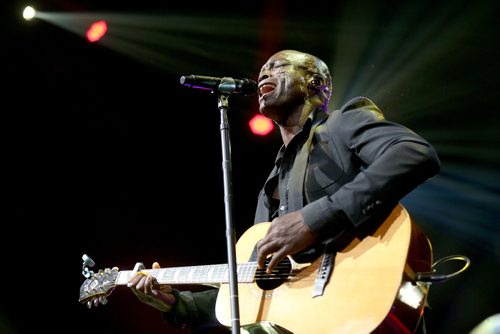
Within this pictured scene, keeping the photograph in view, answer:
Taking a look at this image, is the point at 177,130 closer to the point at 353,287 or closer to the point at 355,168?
the point at 355,168

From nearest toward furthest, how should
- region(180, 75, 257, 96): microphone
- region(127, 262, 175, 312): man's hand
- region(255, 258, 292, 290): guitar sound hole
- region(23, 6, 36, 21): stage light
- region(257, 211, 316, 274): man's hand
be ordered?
region(257, 211, 316, 274): man's hand, region(255, 258, 292, 290): guitar sound hole, region(180, 75, 257, 96): microphone, region(127, 262, 175, 312): man's hand, region(23, 6, 36, 21): stage light

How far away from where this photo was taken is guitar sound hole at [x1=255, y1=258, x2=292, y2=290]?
9.56 ft

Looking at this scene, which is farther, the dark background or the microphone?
the dark background

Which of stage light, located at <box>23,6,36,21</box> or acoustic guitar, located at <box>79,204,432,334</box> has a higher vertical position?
stage light, located at <box>23,6,36,21</box>

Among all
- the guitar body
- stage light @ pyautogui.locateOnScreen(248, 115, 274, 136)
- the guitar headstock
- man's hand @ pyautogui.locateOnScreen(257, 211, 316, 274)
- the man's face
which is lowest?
the guitar body

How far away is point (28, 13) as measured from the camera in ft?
19.9

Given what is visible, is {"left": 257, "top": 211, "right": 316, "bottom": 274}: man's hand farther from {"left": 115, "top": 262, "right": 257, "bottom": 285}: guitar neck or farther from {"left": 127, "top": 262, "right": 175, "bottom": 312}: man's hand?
{"left": 127, "top": 262, "right": 175, "bottom": 312}: man's hand

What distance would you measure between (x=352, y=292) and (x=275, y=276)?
1.70ft

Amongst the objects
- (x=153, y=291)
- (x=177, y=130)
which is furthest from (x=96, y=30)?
(x=153, y=291)

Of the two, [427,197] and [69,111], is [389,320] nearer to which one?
[427,197]

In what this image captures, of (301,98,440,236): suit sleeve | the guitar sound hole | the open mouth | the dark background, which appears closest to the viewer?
(301,98,440,236): suit sleeve

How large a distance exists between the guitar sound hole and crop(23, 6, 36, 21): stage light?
4.47 metres

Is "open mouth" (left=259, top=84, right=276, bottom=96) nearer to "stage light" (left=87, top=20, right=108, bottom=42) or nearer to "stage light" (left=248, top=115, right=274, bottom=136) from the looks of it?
"stage light" (left=248, top=115, right=274, bottom=136)

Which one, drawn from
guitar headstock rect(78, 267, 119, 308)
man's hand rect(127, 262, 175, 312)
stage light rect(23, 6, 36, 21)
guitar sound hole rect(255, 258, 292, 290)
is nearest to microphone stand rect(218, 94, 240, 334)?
guitar sound hole rect(255, 258, 292, 290)
